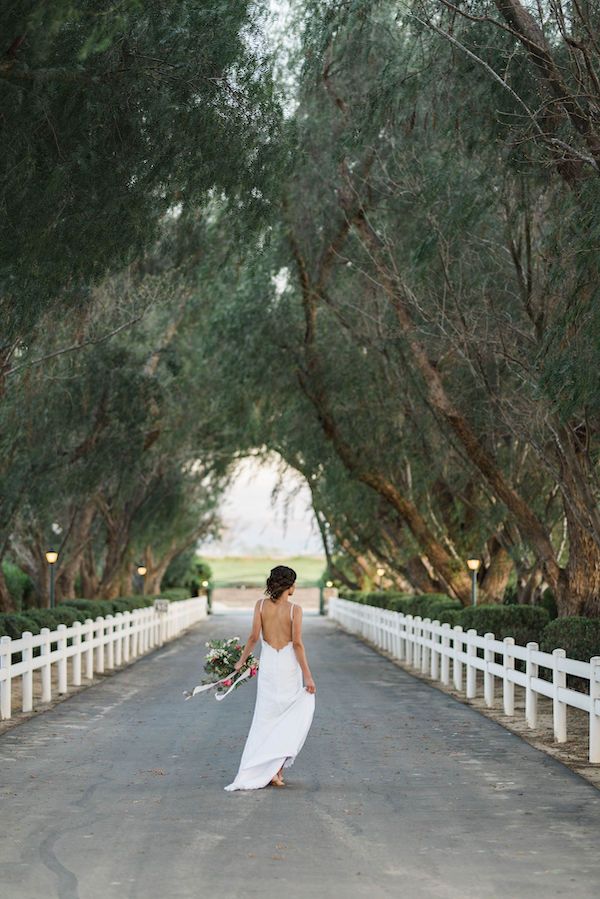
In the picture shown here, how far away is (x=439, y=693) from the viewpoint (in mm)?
19188

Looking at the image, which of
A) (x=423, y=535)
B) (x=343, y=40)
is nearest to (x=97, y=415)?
(x=423, y=535)

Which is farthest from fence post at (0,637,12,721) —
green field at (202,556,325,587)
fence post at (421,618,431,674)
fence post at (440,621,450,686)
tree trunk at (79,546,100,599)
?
green field at (202,556,325,587)

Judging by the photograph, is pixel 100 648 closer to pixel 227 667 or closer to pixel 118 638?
pixel 118 638

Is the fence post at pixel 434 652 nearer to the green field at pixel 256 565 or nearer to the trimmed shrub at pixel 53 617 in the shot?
the trimmed shrub at pixel 53 617

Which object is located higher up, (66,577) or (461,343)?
(461,343)

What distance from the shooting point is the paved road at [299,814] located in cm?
673

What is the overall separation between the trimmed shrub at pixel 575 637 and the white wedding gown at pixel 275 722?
7.13 metres

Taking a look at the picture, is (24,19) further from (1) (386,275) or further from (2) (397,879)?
(1) (386,275)

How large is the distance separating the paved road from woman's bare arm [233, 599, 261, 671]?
90cm

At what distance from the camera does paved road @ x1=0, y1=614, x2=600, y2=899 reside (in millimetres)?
6730

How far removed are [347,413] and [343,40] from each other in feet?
30.7

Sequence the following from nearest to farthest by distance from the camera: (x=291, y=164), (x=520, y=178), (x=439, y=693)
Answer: (x=291, y=164)
(x=520, y=178)
(x=439, y=693)

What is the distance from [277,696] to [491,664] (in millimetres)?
7728

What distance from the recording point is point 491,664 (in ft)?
56.0
